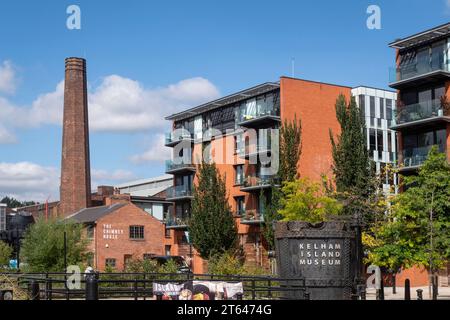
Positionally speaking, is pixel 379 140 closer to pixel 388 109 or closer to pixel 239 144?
pixel 388 109

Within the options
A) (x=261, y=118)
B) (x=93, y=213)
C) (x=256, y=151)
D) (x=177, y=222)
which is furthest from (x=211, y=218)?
(x=93, y=213)

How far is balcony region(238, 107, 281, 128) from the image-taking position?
56.6 metres

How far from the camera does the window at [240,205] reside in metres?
60.7

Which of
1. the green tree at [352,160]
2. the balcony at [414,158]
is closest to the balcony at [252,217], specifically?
the green tree at [352,160]

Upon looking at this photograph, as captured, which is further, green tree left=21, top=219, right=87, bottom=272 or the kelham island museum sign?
green tree left=21, top=219, right=87, bottom=272

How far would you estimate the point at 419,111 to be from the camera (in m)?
47.7

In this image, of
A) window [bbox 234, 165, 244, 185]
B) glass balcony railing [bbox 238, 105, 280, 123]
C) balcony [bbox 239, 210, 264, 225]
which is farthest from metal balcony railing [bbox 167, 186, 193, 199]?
glass balcony railing [bbox 238, 105, 280, 123]

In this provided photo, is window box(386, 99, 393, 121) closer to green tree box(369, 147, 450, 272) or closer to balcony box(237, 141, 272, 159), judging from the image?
balcony box(237, 141, 272, 159)

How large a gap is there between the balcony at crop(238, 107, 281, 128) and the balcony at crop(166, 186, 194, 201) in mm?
10740

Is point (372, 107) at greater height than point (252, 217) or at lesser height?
greater

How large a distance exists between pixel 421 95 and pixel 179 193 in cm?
2789

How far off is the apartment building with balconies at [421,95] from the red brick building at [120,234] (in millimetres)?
29440

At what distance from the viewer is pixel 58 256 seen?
45781 mm
